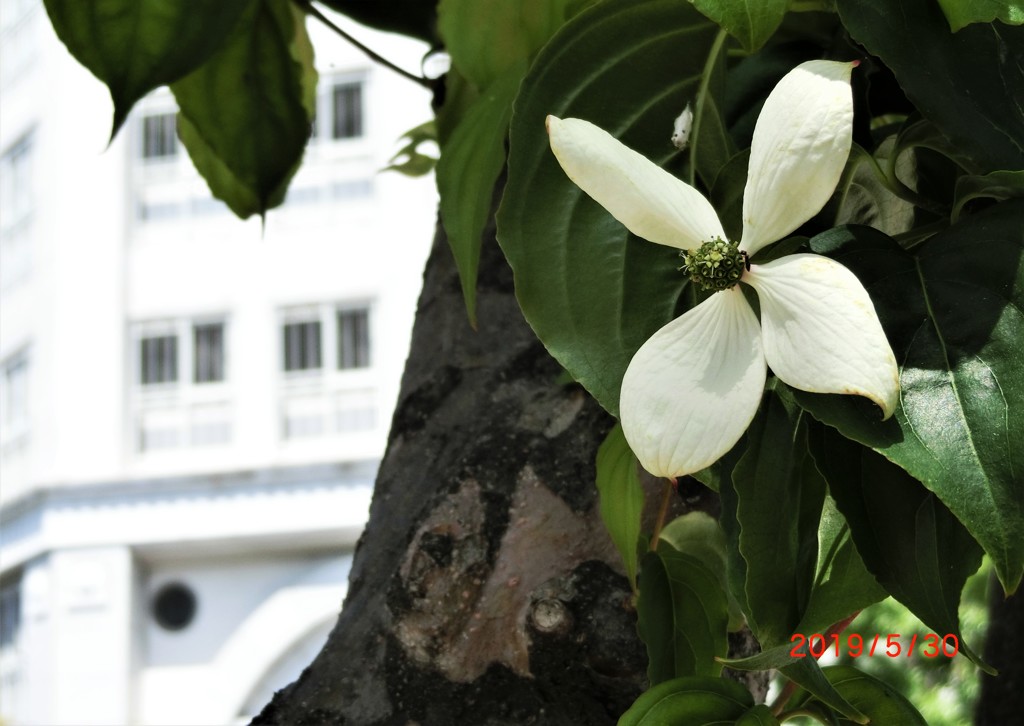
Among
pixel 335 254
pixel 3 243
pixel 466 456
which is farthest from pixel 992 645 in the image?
pixel 3 243

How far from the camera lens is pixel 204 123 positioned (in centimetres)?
38

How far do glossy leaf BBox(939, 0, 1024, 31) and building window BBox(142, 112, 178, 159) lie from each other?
485cm

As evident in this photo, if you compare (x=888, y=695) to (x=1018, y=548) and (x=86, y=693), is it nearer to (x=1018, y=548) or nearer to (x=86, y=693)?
(x=1018, y=548)

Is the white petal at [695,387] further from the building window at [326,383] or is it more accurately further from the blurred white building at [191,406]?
the building window at [326,383]

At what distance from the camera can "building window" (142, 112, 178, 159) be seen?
4.84m

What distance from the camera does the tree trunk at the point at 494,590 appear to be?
0.97ft

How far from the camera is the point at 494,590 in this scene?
0.30 m

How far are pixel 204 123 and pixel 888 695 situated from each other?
0.81 ft

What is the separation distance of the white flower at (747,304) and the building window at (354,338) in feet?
14.5

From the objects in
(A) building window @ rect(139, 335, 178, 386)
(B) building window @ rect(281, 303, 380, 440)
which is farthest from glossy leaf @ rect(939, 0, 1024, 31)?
(A) building window @ rect(139, 335, 178, 386)

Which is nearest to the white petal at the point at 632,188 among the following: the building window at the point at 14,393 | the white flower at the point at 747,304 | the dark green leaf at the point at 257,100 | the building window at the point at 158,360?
the white flower at the point at 747,304

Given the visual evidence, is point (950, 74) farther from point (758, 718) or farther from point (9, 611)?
point (9, 611)

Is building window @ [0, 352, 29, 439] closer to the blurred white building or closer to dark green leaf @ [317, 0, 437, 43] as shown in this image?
the blurred white building

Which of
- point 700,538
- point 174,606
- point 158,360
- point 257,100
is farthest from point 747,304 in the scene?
point 174,606
